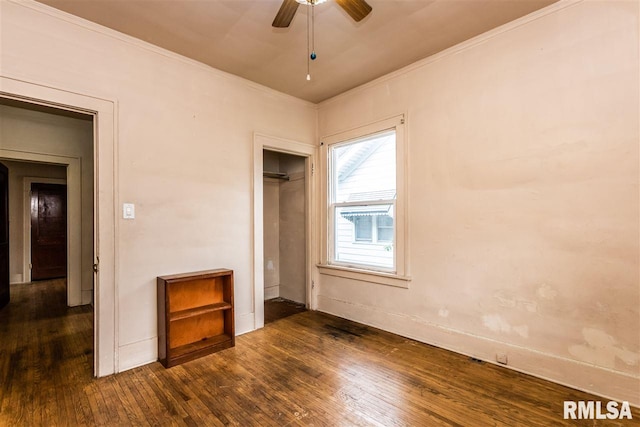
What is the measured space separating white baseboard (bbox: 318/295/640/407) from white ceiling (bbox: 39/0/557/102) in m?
2.62

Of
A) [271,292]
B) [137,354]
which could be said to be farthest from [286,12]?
[271,292]

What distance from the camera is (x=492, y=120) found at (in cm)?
261

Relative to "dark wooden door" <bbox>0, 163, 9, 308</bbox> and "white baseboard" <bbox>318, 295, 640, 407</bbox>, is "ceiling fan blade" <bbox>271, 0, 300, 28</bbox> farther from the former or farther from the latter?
"dark wooden door" <bbox>0, 163, 9, 308</bbox>

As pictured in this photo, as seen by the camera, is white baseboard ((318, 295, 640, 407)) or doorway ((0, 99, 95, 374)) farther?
doorway ((0, 99, 95, 374))

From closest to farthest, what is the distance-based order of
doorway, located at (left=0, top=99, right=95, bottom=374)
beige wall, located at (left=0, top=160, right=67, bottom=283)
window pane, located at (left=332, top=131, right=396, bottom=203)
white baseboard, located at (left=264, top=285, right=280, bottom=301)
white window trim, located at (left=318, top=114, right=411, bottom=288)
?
1. white window trim, located at (left=318, top=114, right=411, bottom=288)
2. doorway, located at (left=0, top=99, right=95, bottom=374)
3. window pane, located at (left=332, top=131, right=396, bottom=203)
4. white baseboard, located at (left=264, top=285, right=280, bottom=301)
5. beige wall, located at (left=0, top=160, right=67, bottom=283)

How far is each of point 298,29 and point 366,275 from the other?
8.36ft

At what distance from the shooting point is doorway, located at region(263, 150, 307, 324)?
4492 mm

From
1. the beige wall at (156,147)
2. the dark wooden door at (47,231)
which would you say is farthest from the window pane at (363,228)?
the dark wooden door at (47,231)

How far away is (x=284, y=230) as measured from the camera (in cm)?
479

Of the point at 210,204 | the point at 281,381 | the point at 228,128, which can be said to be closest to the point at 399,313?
the point at 281,381

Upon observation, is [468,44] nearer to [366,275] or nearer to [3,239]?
[366,275]

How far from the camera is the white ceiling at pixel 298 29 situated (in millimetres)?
2236

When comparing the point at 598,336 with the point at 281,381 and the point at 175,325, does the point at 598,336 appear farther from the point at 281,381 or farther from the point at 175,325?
the point at 175,325

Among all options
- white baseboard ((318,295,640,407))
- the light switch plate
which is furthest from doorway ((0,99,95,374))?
white baseboard ((318,295,640,407))
